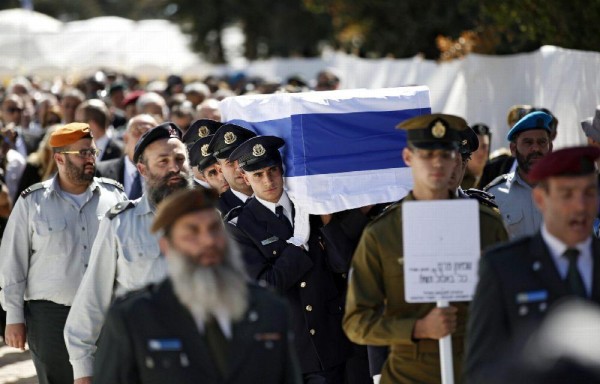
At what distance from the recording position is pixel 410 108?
784 centimetres

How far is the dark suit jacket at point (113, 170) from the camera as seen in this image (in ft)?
37.7

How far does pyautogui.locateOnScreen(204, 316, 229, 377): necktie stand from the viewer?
4.75 meters

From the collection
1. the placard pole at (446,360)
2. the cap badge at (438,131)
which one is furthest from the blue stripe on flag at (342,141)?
the placard pole at (446,360)

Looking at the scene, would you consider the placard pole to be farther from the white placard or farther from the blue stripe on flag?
the blue stripe on flag

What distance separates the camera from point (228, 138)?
8.32 metres

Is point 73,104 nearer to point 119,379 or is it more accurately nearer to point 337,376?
point 337,376

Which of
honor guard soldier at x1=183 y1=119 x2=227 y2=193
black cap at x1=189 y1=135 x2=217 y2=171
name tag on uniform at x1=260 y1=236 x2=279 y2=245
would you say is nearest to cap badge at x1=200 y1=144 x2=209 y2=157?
black cap at x1=189 y1=135 x2=217 y2=171

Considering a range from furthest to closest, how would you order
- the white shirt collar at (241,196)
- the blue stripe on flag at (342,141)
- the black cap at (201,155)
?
1. the black cap at (201,155)
2. the white shirt collar at (241,196)
3. the blue stripe on flag at (342,141)

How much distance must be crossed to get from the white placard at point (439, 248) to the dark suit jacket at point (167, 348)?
3.13 ft

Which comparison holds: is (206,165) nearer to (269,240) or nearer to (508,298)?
(269,240)

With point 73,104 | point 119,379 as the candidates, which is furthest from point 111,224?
point 73,104

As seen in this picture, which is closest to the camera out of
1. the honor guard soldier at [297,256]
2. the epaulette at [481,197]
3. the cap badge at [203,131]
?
the epaulette at [481,197]

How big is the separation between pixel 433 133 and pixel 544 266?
1289 mm

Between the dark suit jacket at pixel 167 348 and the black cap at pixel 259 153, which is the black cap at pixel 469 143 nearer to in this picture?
the black cap at pixel 259 153
